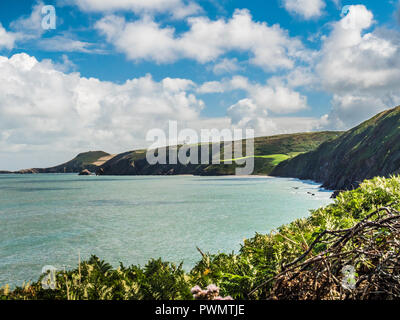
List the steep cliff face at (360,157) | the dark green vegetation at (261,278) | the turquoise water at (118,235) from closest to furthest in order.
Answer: the dark green vegetation at (261,278)
the turquoise water at (118,235)
the steep cliff face at (360,157)

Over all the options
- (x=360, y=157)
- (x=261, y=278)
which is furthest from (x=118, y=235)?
(x=360, y=157)

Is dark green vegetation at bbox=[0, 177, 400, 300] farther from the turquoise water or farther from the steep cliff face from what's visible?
the steep cliff face

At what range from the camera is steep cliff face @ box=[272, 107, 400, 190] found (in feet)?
207

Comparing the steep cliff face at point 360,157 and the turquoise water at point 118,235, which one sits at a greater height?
the steep cliff face at point 360,157

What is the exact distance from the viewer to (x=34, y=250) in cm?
2253

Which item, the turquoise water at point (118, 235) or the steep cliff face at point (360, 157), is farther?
the steep cliff face at point (360, 157)

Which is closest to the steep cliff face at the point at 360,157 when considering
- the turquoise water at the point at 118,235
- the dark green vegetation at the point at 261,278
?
the turquoise water at the point at 118,235

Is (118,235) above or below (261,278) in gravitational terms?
below

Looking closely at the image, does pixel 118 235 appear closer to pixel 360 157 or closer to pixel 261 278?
pixel 261 278

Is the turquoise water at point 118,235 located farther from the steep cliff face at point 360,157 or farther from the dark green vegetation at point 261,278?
the steep cliff face at point 360,157

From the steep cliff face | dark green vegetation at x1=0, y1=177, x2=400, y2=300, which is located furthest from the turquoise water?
the steep cliff face

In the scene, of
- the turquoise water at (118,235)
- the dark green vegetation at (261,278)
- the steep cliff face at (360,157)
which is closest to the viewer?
the dark green vegetation at (261,278)

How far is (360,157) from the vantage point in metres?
77.1

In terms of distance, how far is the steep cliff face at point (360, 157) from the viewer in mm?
63125
